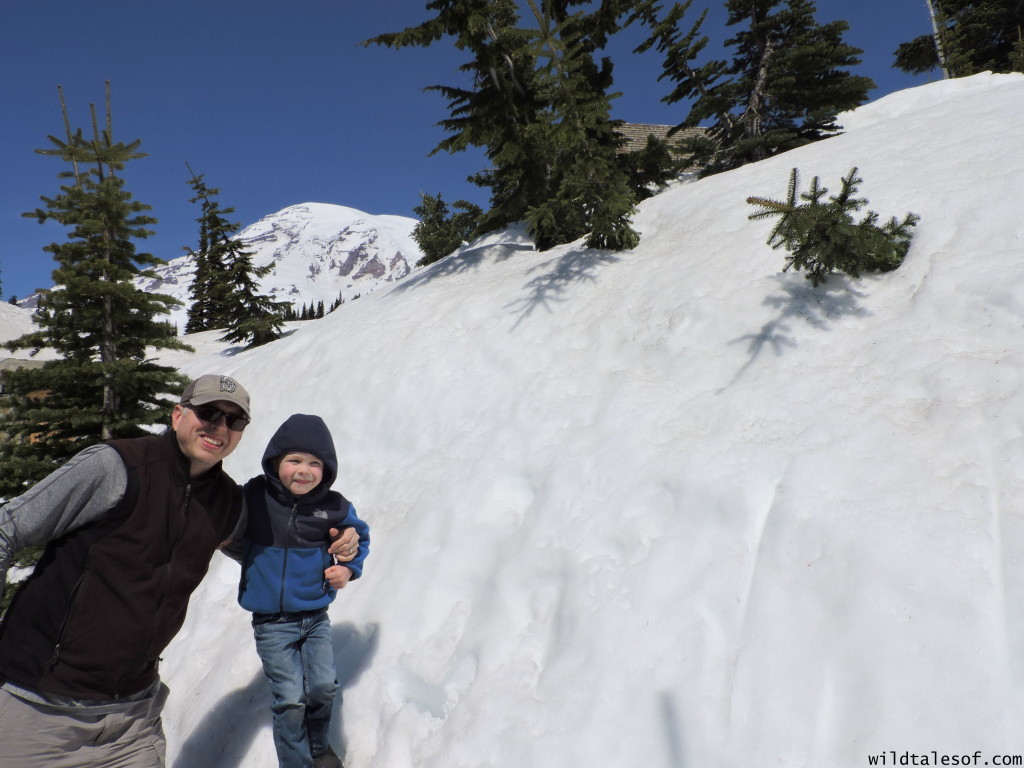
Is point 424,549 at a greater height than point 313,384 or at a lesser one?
lesser

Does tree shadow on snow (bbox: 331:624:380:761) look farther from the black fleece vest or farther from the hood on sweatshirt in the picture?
the hood on sweatshirt

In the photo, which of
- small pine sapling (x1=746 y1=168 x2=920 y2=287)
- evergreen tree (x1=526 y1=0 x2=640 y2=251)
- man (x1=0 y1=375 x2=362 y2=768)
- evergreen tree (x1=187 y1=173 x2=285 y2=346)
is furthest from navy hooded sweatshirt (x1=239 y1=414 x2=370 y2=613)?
evergreen tree (x1=187 y1=173 x2=285 y2=346)

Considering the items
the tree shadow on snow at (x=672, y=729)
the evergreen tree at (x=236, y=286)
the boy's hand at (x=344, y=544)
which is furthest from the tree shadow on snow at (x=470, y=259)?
the evergreen tree at (x=236, y=286)

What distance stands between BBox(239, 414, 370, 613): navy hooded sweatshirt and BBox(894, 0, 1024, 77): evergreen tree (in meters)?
31.7

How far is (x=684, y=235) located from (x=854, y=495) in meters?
6.31

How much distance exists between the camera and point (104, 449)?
7.55 feet

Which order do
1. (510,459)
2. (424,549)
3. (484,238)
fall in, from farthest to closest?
(484,238)
(510,459)
(424,549)

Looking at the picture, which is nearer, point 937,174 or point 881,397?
point 881,397

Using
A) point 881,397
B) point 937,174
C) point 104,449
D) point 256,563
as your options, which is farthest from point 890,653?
point 937,174

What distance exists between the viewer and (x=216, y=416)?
256 centimetres

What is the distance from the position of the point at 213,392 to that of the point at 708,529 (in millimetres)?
3514

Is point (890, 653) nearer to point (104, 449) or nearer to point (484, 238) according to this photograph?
point (104, 449)

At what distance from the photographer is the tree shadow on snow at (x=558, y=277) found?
789 centimetres

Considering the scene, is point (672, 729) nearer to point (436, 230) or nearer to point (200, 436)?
point (200, 436)
